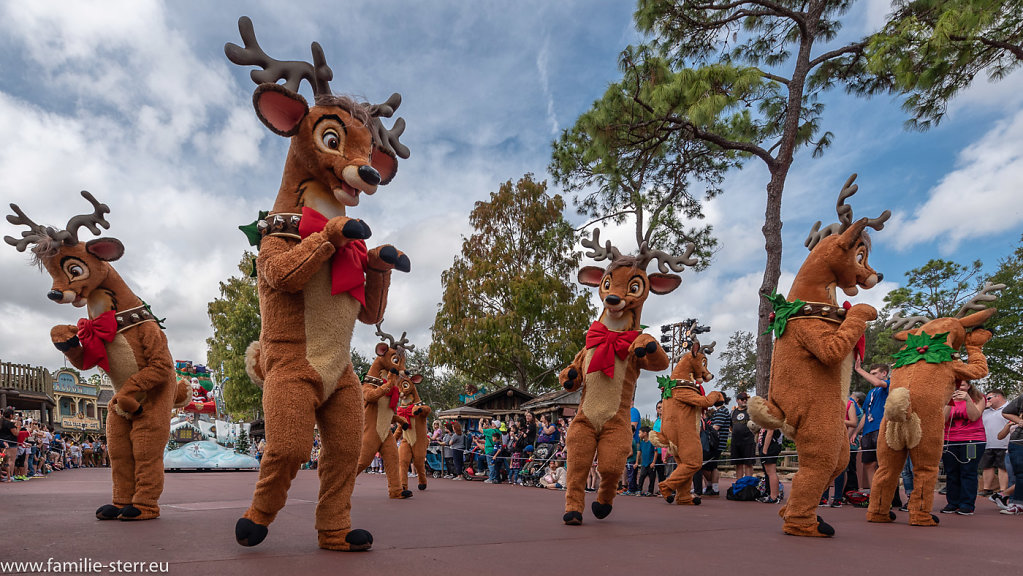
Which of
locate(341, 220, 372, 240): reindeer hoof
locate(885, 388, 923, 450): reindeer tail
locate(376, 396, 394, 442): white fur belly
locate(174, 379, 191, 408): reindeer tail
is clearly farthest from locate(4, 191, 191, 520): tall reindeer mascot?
locate(885, 388, 923, 450): reindeer tail

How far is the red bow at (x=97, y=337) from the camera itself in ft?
15.5

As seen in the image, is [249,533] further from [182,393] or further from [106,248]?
[106,248]

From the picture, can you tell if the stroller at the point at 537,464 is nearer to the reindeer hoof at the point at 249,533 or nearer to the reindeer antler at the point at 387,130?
the reindeer antler at the point at 387,130

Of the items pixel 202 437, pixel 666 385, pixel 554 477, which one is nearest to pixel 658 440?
pixel 666 385

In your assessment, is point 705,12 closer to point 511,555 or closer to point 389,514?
point 389,514

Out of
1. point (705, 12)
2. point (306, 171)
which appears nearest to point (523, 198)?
point (705, 12)

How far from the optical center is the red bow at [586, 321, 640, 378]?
5.06 meters

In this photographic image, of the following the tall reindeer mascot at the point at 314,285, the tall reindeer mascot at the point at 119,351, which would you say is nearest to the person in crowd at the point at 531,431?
the tall reindeer mascot at the point at 119,351

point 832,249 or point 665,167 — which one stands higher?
point 665,167

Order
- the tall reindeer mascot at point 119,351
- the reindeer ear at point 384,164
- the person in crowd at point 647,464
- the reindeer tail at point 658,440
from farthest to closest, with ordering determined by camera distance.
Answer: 1. the person in crowd at point 647,464
2. the reindeer tail at point 658,440
3. the tall reindeer mascot at point 119,351
4. the reindeer ear at point 384,164

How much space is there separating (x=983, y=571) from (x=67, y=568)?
4278mm

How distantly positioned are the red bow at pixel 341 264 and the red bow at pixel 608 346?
225cm

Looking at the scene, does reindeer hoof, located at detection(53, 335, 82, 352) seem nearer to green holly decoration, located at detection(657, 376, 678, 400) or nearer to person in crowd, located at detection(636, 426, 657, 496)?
green holly decoration, located at detection(657, 376, 678, 400)

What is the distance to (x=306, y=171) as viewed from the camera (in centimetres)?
357
